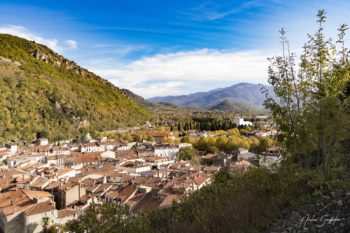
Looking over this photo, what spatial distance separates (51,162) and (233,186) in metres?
38.6

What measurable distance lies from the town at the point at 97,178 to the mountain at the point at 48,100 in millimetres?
6596

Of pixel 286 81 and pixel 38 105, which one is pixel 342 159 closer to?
pixel 286 81

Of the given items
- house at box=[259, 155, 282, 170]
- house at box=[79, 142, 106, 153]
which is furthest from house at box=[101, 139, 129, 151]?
house at box=[259, 155, 282, 170]

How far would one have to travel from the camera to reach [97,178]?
31703mm

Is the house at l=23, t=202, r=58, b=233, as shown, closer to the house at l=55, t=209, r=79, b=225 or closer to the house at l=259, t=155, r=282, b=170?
the house at l=55, t=209, r=79, b=225

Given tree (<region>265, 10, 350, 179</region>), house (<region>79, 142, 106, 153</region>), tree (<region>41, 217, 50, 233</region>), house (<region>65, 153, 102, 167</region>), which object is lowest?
tree (<region>41, 217, 50, 233</region>)

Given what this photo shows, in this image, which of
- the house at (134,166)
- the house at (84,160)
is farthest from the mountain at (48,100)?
the house at (134,166)

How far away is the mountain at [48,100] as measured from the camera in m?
60.9

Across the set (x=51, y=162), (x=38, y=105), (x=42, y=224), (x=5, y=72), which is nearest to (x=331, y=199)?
(x=42, y=224)

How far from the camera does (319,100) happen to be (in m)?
8.11

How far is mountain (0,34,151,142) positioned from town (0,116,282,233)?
260 inches

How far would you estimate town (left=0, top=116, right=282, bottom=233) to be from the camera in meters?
21.1

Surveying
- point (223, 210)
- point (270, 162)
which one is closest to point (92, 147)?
point (270, 162)

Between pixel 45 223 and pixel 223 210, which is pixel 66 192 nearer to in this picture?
pixel 45 223
